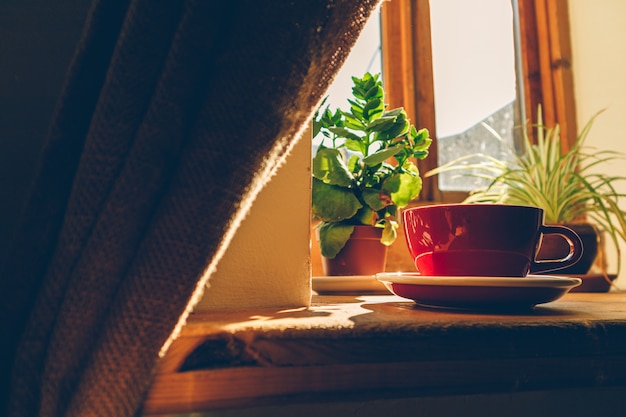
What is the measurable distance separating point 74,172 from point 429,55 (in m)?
1.29

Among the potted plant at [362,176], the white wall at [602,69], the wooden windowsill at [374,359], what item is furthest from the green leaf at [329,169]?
the white wall at [602,69]

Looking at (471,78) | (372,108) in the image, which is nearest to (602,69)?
(471,78)

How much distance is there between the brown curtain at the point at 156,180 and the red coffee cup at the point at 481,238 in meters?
0.20

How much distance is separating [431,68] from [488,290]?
3.86 ft

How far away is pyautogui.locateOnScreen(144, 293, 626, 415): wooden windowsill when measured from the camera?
27 cm

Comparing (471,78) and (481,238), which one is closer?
(481,238)

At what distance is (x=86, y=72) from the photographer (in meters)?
0.32

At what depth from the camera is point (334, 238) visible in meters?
0.75

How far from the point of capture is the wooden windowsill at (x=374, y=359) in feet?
0.89

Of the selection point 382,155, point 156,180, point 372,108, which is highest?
point 372,108

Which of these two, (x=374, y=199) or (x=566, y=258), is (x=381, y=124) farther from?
(x=566, y=258)

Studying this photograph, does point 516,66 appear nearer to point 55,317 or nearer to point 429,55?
point 429,55

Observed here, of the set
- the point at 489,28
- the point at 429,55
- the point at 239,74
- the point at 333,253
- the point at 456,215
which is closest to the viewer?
the point at 239,74

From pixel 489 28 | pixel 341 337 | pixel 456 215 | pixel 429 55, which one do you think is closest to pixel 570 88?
pixel 489 28
